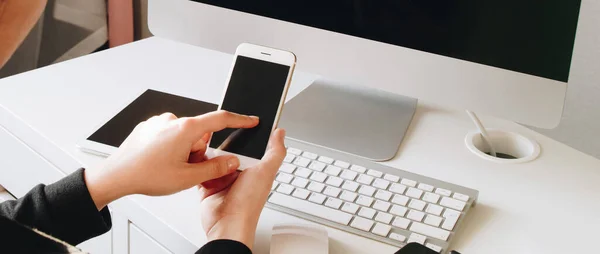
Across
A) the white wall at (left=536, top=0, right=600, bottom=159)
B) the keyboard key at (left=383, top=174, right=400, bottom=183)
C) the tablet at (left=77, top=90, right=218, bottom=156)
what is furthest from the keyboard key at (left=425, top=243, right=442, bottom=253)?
the white wall at (left=536, top=0, right=600, bottom=159)

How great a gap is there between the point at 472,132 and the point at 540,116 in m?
0.15

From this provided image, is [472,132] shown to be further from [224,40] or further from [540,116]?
[224,40]

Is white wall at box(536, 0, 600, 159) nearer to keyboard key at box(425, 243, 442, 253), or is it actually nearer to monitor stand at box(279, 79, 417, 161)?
monitor stand at box(279, 79, 417, 161)

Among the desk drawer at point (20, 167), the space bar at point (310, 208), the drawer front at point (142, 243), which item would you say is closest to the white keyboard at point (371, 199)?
the space bar at point (310, 208)

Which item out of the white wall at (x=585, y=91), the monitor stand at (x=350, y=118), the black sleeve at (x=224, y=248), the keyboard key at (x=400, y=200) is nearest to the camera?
the black sleeve at (x=224, y=248)

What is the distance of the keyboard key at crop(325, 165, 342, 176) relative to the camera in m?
0.70

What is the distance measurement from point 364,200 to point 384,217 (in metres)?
0.03

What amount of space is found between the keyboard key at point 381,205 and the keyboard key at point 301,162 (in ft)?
0.32

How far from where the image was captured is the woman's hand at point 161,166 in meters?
0.59

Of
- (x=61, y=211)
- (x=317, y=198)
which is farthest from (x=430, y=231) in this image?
(x=61, y=211)

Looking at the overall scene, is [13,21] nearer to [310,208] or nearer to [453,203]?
[310,208]

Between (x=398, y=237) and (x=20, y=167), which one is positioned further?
(x=20, y=167)

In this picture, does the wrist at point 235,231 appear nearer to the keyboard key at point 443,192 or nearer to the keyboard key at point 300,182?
the keyboard key at point 300,182

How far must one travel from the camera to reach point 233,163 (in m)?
0.61
